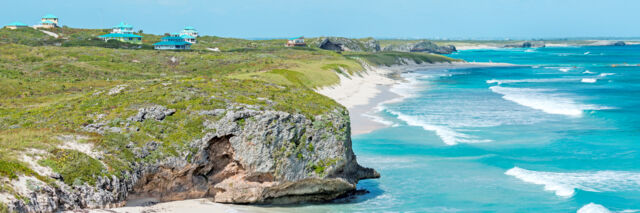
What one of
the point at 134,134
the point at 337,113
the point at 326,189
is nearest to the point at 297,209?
the point at 326,189

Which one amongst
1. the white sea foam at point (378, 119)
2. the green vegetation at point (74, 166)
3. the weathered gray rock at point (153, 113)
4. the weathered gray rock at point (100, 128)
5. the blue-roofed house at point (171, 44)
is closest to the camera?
the green vegetation at point (74, 166)

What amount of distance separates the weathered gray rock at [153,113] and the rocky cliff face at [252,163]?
0.12 ft

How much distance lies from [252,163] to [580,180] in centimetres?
1621

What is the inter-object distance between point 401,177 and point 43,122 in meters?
15.7

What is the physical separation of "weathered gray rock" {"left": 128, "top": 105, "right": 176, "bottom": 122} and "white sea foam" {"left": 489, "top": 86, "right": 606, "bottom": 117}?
129ft

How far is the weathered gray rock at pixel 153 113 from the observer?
2255cm

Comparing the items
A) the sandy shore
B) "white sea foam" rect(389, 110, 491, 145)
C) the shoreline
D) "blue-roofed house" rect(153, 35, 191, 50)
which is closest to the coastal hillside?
the sandy shore

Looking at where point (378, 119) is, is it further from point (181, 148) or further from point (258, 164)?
point (181, 148)

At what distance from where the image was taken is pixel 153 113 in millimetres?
22703

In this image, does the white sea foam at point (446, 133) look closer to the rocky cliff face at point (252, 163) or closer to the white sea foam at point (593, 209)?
the white sea foam at point (593, 209)

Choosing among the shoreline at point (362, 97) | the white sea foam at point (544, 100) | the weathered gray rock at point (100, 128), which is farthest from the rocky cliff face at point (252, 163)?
the white sea foam at point (544, 100)

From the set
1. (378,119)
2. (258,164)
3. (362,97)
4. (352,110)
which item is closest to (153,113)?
(258,164)

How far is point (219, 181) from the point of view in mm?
22094

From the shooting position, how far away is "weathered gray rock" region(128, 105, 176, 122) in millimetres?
22547
